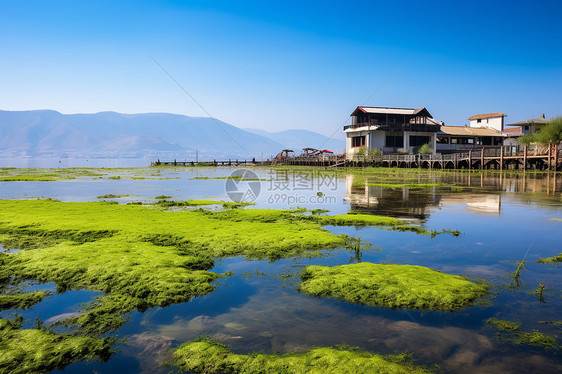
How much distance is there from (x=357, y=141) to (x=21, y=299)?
65.9m

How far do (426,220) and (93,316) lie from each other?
1089 centimetres

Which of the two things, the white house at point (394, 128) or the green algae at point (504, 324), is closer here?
the green algae at point (504, 324)

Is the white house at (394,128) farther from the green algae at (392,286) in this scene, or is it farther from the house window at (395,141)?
the green algae at (392,286)

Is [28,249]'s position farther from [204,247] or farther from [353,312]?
[353,312]

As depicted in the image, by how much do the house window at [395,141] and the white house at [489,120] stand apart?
2918cm

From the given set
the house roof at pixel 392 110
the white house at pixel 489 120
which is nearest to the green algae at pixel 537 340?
the house roof at pixel 392 110

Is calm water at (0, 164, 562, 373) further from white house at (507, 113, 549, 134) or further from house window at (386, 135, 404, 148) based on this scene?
white house at (507, 113, 549, 134)

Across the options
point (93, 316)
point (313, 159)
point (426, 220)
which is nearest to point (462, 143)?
point (313, 159)

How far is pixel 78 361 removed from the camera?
4.36 meters

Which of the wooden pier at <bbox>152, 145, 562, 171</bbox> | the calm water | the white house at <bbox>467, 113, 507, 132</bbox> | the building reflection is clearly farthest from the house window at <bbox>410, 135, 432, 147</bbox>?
the calm water

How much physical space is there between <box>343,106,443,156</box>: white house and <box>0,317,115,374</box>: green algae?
60.9 m

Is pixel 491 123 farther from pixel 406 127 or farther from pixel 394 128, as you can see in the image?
pixel 394 128

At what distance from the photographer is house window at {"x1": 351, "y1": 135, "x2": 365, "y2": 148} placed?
66306 mm

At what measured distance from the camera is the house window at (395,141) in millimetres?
64438
